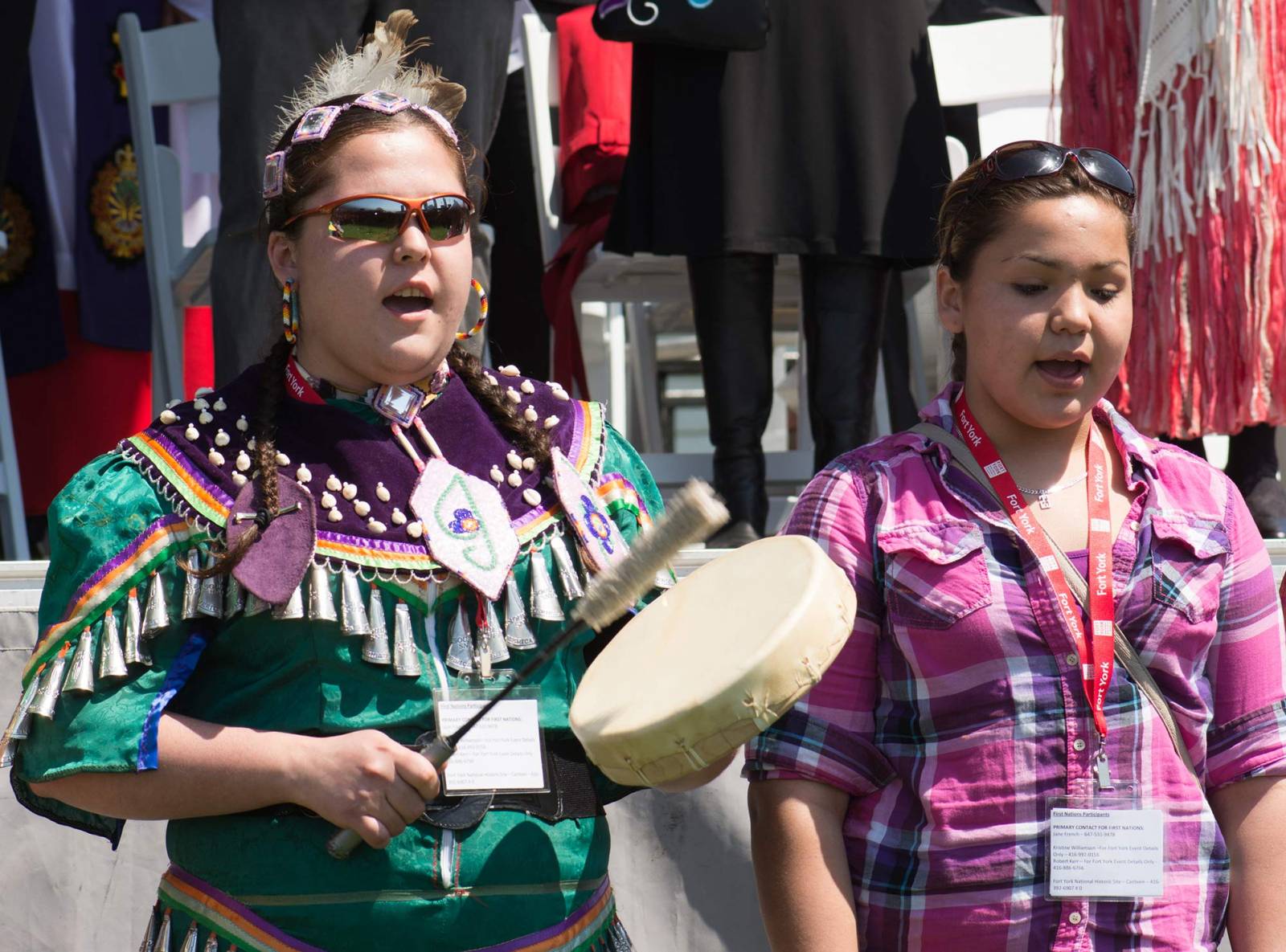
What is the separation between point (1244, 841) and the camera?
75.7 inches

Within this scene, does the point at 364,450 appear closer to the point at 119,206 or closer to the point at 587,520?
the point at 587,520

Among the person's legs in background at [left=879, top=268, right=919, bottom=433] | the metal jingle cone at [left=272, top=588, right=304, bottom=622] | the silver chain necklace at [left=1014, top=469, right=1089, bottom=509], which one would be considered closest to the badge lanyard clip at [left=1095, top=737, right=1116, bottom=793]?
the silver chain necklace at [left=1014, top=469, right=1089, bottom=509]

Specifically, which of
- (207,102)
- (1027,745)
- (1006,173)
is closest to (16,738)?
(1027,745)

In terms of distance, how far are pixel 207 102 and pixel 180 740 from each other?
3.12m

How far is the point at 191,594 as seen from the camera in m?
1.81

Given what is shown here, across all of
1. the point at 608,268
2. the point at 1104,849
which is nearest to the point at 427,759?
the point at 1104,849

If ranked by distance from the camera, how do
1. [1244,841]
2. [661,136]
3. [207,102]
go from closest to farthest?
[1244,841], [661,136], [207,102]

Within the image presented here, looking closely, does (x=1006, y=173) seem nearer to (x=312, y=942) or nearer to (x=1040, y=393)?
(x=1040, y=393)

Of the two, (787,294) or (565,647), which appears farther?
(787,294)

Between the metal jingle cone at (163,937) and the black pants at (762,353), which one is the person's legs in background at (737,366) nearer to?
the black pants at (762,353)

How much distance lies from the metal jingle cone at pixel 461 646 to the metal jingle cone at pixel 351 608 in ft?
0.31

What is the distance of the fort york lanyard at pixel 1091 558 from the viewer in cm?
187

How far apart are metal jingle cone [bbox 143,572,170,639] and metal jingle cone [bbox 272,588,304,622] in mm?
109

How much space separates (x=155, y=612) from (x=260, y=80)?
1.77 metres
